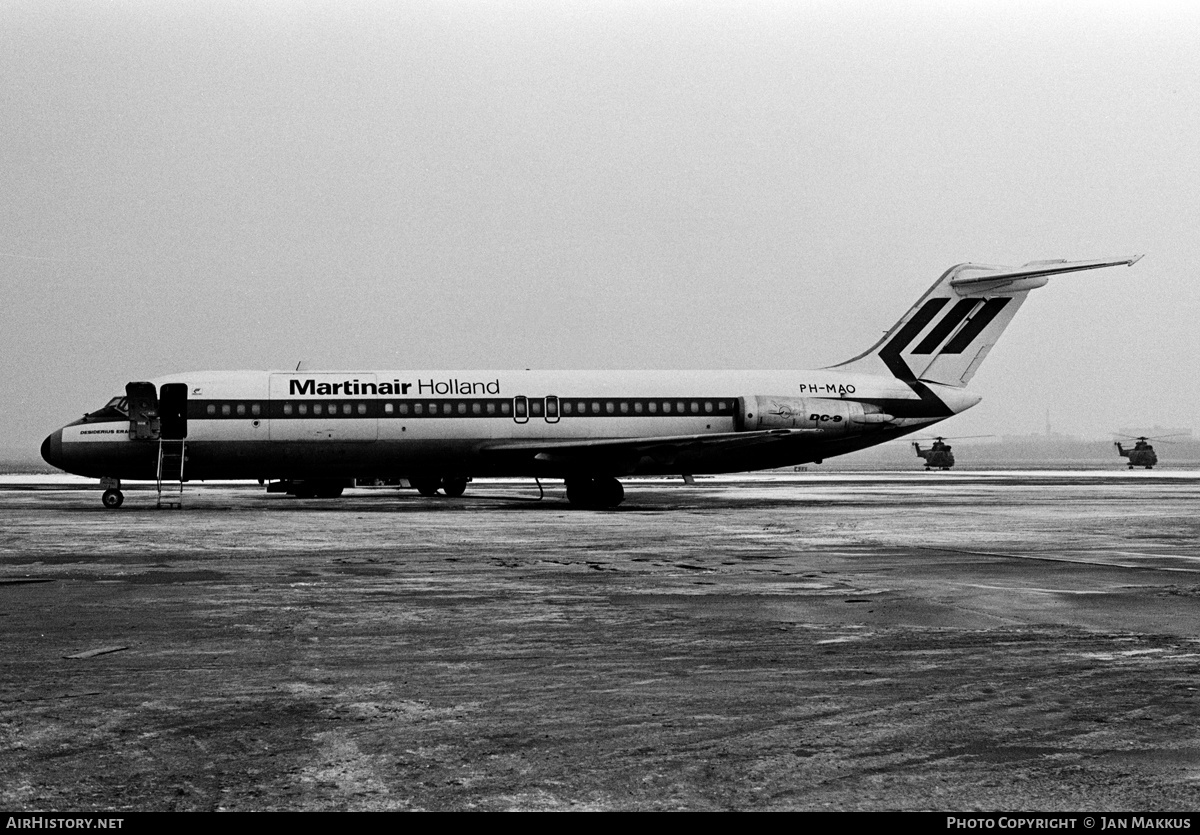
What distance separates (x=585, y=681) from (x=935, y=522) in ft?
57.1

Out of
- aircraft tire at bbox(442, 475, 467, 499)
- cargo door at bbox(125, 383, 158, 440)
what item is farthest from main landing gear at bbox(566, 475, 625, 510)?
cargo door at bbox(125, 383, 158, 440)

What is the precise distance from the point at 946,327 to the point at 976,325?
931mm

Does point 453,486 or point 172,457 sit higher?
point 172,457

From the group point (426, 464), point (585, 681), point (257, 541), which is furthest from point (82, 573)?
point (426, 464)

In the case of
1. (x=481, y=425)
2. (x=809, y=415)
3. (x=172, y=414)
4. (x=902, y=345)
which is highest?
(x=902, y=345)

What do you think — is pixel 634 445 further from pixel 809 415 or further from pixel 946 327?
pixel 946 327

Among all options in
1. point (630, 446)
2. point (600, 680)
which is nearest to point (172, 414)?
point (630, 446)

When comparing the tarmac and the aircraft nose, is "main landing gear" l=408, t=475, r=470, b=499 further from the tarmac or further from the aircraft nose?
the tarmac

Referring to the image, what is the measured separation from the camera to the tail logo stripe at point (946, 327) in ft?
118

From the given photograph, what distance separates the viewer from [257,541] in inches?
733

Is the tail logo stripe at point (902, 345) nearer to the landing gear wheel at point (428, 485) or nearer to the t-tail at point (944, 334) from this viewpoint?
the t-tail at point (944, 334)

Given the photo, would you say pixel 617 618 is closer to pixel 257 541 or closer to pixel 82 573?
pixel 82 573

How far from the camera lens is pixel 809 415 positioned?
33.5 metres

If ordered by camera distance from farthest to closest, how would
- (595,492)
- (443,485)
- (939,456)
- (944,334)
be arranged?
(939,456) → (443,485) → (944,334) → (595,492)
